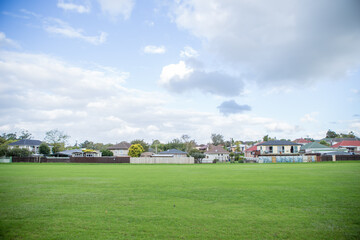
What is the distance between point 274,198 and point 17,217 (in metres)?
8.61

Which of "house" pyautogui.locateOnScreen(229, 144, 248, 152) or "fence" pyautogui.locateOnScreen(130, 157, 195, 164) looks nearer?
"fence" pyautogui.locateOnScreen(130, 157, 195, 164)

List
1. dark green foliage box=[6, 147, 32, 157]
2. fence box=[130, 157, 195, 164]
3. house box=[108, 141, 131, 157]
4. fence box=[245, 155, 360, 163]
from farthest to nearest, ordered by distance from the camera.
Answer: house box=[108, 141, 131, 157] → dark green foliage box=[6, 147, 32, 157] → fence box=[130, 157, 195, 164] → fence box=[245, 155, 360, 163]

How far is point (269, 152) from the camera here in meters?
76.0

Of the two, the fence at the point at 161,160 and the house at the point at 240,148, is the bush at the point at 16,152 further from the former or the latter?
the house at the point at 240,148

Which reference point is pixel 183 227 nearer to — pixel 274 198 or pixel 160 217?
pixel 160 217

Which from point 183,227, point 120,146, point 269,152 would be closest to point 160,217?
point 183,227

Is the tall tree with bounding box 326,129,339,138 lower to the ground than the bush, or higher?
higher

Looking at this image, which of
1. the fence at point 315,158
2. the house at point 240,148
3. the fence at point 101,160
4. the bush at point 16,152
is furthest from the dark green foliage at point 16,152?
the house at point 240,148

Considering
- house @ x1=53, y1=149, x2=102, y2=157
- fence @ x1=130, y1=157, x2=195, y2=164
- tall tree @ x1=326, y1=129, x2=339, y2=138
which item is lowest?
fence @ x1=130, y1=157, x2=195, y2=164

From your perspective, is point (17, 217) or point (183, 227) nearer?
point (183, 227)

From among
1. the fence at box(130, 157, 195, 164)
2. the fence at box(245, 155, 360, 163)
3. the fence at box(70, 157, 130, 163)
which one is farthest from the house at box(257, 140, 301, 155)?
the fence at box(70, 157, 130, 163)

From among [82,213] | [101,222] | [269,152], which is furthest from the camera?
[269,152]

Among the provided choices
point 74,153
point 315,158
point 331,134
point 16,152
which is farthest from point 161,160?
point 331,134

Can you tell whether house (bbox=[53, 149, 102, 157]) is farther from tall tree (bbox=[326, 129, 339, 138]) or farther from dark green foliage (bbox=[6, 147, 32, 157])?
tall tree (bbox=[326, 129, 339, 138])
